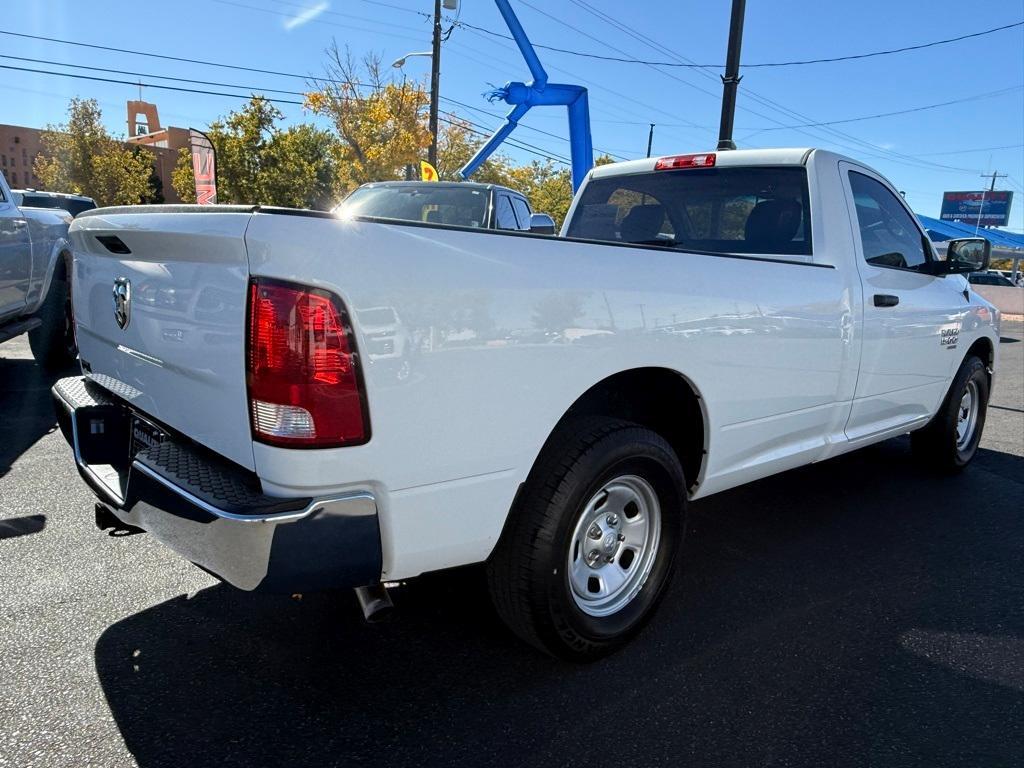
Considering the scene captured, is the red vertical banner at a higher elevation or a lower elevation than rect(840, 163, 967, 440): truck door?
higher

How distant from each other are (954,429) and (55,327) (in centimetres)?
744

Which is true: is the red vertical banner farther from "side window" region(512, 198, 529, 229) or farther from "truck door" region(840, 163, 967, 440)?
"truck door" region(840, 163, 967, 440)

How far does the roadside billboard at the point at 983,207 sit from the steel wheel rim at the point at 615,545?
284 feet

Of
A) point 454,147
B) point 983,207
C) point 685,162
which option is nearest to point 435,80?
point 454,147

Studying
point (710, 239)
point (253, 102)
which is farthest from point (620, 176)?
point (253, 102)

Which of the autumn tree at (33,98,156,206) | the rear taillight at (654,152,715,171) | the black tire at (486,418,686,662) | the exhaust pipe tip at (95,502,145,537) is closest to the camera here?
the black tire at (486,418,686,662)

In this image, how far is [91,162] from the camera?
127ft

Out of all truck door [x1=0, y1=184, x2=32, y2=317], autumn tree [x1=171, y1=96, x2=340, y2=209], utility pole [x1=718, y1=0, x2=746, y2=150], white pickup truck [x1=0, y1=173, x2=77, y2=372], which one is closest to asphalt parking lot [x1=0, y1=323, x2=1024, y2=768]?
truck door [x1=0, y1=184, x2=32, y2=317]

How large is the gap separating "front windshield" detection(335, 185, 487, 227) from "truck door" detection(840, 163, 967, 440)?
4082 mm

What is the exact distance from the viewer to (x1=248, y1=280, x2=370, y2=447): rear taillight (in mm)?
1771

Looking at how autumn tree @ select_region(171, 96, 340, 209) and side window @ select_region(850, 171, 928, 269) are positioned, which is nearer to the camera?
side window @ select_region(850, 171, 928, 269)

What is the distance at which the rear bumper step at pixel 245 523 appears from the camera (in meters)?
1.81

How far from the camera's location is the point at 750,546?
3.66m

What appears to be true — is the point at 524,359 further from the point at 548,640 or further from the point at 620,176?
the point at 620,176
